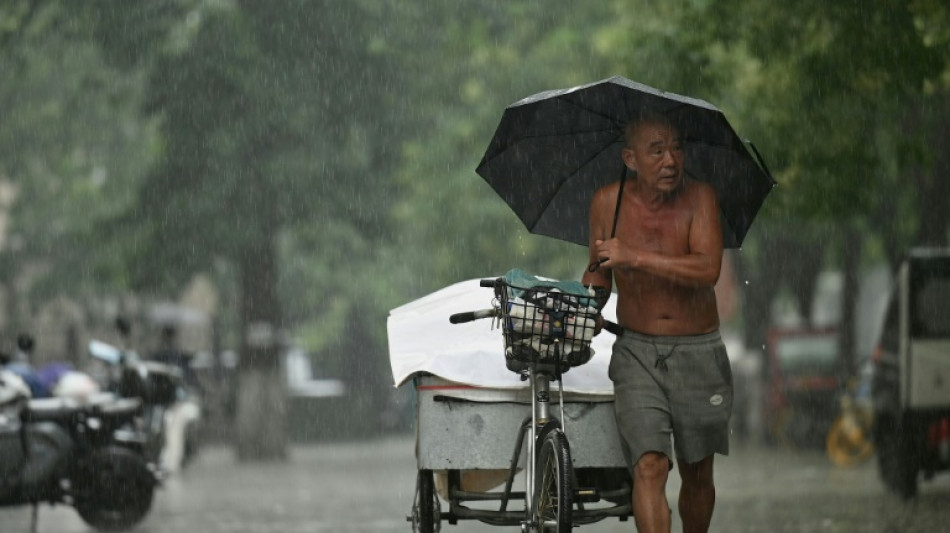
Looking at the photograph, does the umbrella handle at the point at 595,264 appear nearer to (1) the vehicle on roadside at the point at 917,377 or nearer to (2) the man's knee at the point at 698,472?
(2) the man's knee at the point at 698,472

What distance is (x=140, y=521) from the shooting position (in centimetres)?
1510

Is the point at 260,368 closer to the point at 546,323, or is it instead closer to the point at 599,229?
the point at 599,229

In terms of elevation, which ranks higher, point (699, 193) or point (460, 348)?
point (699, 193)

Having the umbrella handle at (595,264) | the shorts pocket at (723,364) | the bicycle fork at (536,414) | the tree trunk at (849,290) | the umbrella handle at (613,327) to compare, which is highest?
the tree trunk at (849,290)

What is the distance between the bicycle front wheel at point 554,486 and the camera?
7352 millimetres

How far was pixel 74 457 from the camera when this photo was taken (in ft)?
46.8

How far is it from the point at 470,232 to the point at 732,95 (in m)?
13.9

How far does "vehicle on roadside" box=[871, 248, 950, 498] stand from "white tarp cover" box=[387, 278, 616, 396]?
7650 mm

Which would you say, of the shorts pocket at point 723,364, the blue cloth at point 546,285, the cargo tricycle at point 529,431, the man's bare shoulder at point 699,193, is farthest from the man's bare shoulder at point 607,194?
the shorts pocket at point 723,364

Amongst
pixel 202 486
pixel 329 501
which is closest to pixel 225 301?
pixel 202 486

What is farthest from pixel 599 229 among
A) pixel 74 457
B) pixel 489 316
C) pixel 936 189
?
pixel 936 189

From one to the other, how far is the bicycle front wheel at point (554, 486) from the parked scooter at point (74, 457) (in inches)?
269

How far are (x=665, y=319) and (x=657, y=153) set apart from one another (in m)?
0.65

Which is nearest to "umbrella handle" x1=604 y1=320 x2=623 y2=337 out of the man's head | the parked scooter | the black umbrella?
the man's head
